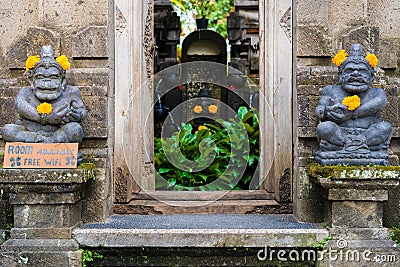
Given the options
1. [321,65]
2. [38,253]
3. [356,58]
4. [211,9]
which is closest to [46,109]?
[38,253]

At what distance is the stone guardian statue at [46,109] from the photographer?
12.3 feet

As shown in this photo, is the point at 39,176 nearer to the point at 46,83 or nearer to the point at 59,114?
→ the point at 59,114

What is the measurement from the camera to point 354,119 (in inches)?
151

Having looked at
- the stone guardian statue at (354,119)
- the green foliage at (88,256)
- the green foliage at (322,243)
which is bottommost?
the green foliage at (88,256)

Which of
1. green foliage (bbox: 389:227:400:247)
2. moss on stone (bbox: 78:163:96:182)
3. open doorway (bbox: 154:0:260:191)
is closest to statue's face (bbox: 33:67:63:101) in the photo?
moss on stone (bbox: 78:163:96:182)

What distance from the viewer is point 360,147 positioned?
3705 millimetres

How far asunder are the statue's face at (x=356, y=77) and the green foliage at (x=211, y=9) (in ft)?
27.0

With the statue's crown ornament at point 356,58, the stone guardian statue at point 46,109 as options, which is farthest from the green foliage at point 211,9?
the statue's crown ornament at point 356,58

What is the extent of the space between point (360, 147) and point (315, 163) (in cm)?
42

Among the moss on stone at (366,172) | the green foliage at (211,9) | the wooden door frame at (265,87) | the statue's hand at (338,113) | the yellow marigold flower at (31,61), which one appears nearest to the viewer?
the moss on stone at (366,172)

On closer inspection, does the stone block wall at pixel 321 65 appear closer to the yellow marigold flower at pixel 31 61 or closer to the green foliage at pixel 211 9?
the yellow marigold flower at pixel 31 61

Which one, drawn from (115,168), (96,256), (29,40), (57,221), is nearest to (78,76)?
(29,40)

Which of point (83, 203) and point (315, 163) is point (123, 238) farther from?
point (315, 163)

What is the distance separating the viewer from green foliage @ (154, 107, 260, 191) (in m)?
5.89
